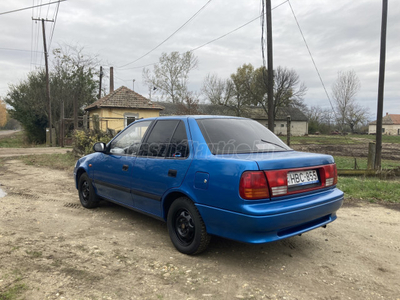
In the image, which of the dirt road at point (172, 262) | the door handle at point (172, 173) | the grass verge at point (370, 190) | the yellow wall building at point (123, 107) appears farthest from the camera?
the yellow wall building at point (123, 107)

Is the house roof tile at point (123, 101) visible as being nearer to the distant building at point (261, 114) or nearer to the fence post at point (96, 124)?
the fence post at point (96, 124)

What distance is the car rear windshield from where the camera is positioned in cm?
345

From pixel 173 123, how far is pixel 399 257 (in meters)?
3.12

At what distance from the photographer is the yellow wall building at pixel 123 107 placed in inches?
918

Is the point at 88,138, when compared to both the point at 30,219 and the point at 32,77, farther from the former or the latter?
the point at 32,77

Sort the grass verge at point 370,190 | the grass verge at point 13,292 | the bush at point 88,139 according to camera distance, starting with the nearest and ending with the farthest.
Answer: the grass verge at point 13,292 < the grass verge at point 370,190 < the bush at point 88,139

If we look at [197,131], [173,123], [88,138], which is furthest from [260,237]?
[88,138]

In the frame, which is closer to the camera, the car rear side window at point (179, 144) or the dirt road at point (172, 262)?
the dirt road at point (172, 262)

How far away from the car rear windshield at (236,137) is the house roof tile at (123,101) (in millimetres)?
20800

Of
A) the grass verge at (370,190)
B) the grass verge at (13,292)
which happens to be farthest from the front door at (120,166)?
the grass verge at (370,190)

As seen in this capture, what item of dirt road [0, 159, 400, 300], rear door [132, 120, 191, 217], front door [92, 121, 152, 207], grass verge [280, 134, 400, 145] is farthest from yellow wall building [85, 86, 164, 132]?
rear door [132, 120, 191, 217]

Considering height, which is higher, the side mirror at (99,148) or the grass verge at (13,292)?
the side mirror at (99,148)

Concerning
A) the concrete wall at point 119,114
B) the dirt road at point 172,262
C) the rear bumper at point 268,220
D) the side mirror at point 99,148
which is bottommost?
the dirt road at point 172,262

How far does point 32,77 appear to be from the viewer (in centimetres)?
3080
